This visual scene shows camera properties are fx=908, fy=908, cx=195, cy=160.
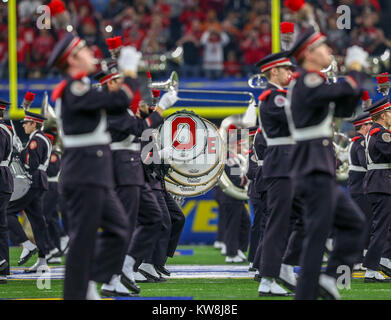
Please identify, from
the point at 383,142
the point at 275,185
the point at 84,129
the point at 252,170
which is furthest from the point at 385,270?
the point at 84,129

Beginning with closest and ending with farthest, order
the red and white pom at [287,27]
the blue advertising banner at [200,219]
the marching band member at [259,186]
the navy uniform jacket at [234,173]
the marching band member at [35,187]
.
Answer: the red and white pom at [287,27], the marching band member at [259,186], the marching band member at [35,187], the navy uniform jacket at [234,173], the blue advertising banner at [200,219]

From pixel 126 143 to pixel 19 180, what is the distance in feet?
14.5

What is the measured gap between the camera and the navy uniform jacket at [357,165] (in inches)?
442

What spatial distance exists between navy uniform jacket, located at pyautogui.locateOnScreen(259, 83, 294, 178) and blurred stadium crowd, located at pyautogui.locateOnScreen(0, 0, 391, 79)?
393 inches

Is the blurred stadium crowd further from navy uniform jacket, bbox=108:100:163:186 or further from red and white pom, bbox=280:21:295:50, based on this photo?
navy uniform jacket, bbox=108:100:163:186

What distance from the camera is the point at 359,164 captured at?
37.2 feet

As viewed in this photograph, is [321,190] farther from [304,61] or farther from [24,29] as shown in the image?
[24,29]

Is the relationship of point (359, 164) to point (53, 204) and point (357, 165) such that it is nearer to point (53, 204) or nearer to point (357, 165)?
point (357, 165)

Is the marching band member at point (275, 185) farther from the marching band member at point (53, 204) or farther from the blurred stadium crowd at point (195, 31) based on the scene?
the blurred stadium crowd at point (195, 31)

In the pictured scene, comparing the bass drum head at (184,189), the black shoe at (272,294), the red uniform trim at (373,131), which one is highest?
the red uniform trim at (373,131)

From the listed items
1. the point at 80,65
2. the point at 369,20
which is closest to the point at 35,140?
the point at 80,65

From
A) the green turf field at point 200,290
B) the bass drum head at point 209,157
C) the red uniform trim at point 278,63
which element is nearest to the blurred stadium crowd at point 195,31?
the bass drum head at point 209,157

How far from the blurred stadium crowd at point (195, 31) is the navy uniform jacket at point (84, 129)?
1167 cm

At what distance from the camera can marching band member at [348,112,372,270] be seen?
11.2 m
